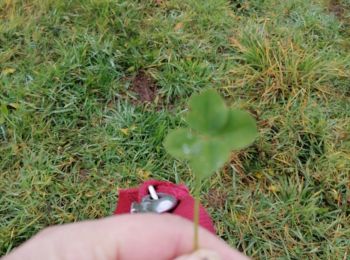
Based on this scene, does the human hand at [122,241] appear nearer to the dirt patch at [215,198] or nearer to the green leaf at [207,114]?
the green leaf at [207,114]

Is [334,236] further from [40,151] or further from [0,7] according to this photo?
[0,7]

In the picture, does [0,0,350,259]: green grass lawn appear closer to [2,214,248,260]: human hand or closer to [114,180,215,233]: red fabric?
[114,180,215,233]: red fabric

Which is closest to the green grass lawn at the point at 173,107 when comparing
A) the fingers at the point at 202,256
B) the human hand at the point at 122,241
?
the human hand at the point at 122,241

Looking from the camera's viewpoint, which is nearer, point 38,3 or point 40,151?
point 40,151

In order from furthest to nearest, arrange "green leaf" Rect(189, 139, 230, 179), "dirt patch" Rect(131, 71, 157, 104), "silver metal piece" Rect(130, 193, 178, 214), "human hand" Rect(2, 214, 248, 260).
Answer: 1. "dirt patch" Rect(131, 71, 157, 104)
2. "silver metal piece" Rect(130, 193, 178, 214)
3. "human hand" Rect(2, 214, 248, 260)
4. "green leaf" Rect(189, 139, 230, 179)

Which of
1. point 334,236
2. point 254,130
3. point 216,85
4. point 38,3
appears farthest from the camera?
point 38,3

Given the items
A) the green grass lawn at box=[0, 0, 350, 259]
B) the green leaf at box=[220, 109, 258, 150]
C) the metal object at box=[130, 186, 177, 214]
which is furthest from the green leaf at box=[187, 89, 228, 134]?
the green grass lawn at box=[0, 0, 350, 259]

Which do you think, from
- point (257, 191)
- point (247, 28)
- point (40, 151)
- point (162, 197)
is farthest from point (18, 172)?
point (247, 28)
